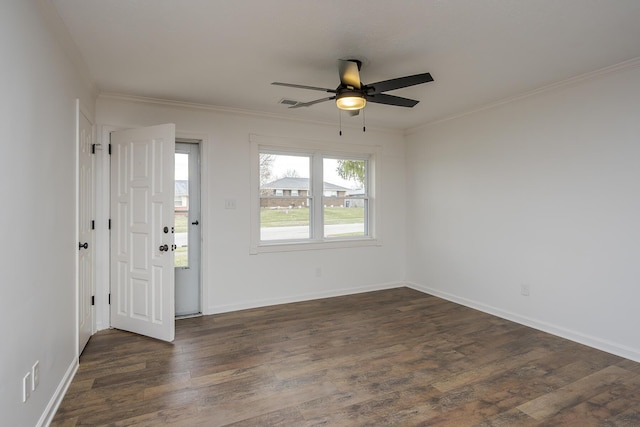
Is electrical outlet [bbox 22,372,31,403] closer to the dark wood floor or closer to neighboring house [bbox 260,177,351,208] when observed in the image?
the dark wood floor

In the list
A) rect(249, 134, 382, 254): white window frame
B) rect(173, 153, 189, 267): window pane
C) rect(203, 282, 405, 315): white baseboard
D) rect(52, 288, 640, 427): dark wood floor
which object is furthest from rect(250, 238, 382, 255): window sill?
rect(52, 288, 640, 427): dark wood floor

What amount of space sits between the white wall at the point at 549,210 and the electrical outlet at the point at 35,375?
4304 millimetres

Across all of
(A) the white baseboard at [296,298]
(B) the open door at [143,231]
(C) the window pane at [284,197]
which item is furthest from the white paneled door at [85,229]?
(C) the window pane at [284,197]

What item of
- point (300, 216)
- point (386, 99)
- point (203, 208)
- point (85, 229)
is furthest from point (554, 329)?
point (85, 229)

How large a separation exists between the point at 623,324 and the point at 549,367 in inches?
34.4

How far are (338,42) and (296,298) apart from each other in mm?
3289

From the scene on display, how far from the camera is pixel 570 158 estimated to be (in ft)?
10.9

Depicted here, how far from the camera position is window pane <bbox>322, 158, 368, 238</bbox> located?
16.5 feet

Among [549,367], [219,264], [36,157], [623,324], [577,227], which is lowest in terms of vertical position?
[549,367]

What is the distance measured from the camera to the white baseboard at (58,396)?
199 centimetres

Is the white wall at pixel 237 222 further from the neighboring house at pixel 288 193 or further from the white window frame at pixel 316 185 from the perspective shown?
the neighboring house at pixel 288 193

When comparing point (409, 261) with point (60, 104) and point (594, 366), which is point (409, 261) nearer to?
point (594, 366)

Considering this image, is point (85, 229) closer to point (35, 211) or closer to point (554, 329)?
point (35, 211)

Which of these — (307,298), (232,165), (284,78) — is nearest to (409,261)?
(307,298)
